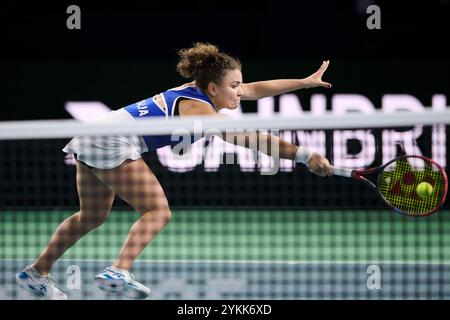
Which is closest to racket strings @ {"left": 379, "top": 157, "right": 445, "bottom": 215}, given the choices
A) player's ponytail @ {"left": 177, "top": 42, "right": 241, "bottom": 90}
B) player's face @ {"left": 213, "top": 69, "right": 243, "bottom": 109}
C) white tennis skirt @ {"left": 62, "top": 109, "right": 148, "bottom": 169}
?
player's face @ {"left": 213, "top": 69, "right": 243, "bottom": 109}

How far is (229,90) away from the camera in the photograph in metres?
4.59

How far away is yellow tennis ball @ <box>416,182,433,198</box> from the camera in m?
4.55

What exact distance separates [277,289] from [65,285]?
125 centimetres

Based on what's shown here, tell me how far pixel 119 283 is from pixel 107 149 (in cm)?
65

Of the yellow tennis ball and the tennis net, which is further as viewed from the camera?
the yellow tennis ball

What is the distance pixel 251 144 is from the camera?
4145 mm

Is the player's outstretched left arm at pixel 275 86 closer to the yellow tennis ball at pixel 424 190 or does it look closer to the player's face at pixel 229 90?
the player's face at pixel 229 90

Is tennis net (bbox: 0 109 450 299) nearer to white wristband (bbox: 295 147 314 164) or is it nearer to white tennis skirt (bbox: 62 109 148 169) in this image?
white tennis skirt (bbox: 62 109 148 169)

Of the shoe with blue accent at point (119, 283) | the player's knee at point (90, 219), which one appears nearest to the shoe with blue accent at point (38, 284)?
the player's knee at point (90, 219)

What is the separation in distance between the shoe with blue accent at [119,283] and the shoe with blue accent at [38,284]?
0.49 metres

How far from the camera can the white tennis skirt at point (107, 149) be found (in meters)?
4.46

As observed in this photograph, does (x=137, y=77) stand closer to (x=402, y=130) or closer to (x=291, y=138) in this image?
(x=291, y=138)

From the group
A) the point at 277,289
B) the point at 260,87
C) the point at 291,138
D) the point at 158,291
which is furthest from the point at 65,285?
the point at 291,138

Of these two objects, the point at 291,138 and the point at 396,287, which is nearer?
the point at 396,287
